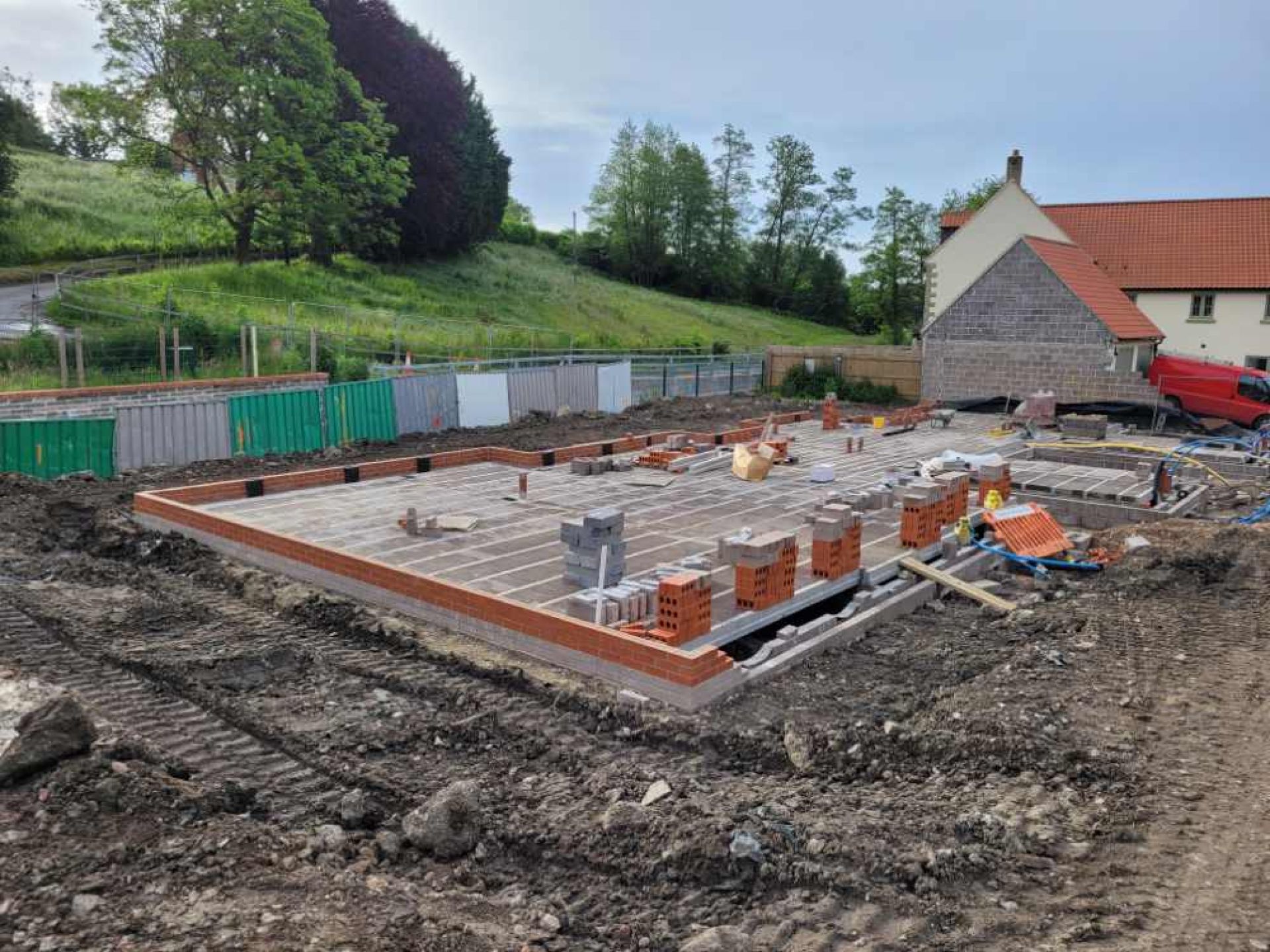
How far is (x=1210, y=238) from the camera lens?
32250 millimetres

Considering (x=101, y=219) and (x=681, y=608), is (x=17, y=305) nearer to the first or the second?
(x=101, y=219)

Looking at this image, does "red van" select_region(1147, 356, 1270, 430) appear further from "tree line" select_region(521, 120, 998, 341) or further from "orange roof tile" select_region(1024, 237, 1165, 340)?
"tree line" select_region(521, 120, 998, 341)

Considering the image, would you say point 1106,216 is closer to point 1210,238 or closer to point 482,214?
point 1210,238

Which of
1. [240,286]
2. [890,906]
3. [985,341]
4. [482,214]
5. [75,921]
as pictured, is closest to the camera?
[75,921]

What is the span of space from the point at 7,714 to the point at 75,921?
105 inches

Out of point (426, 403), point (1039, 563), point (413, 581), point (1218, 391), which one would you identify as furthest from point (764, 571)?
point (1218, 391)

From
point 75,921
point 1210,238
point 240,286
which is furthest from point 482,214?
point 75,921

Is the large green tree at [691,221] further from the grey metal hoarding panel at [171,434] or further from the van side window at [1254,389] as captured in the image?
the grey metal hoarding panel at [171,434]

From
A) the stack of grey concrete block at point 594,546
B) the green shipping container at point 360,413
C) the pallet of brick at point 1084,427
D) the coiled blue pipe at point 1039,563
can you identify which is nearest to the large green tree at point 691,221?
the pallet of brick at point 1084,427

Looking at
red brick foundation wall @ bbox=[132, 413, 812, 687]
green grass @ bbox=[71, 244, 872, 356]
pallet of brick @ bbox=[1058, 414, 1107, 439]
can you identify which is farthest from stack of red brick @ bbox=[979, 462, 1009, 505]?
green grass @ bbox=[71, 244, 872, 356]

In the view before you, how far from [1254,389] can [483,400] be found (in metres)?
18.0

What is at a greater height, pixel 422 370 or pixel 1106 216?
pixel 1106 216

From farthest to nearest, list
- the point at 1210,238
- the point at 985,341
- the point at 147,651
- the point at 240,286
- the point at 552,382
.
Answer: the point at 1210,238
the point at 240,286
the point at 985,341
the point at 552,382
the point at 147,651

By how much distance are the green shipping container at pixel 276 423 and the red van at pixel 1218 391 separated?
1959cm
